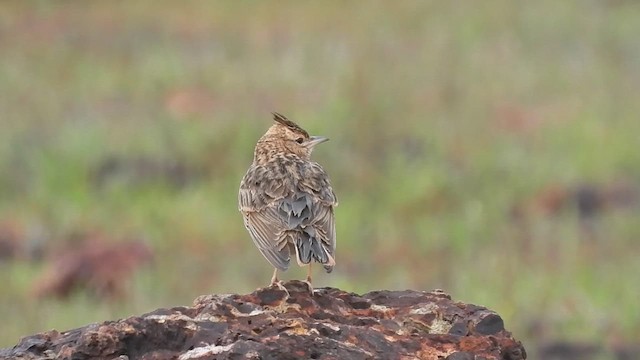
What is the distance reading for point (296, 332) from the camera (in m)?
5.27

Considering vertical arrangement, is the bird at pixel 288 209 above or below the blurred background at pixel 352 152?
below

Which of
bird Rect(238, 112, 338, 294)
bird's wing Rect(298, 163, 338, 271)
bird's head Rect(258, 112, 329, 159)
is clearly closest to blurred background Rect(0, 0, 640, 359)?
bird's head Rect(258, 112, 329, 159)

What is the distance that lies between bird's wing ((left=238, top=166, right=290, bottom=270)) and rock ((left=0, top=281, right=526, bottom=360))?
62 centimetres

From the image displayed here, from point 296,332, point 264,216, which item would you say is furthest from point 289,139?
point 296,332

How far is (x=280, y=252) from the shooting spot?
6.55 metres

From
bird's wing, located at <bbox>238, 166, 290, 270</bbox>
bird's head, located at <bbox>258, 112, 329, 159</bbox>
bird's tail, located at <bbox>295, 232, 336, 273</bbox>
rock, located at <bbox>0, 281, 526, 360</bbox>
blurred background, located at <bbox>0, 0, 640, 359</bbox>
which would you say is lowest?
rock, located at <bbox>0, 281, 526, 360</bbox>

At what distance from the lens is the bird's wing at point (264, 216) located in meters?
6.57

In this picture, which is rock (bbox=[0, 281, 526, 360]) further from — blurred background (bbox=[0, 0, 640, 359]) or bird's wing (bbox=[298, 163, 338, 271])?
blurred background (bbox=[0, 0, 640, 359])

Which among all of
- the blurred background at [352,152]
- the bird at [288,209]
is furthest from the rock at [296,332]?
the blurred background at [352,152]

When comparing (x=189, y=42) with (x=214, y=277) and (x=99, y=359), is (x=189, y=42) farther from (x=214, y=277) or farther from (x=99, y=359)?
(x=99, y=359)

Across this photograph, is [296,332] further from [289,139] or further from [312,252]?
[289,139]

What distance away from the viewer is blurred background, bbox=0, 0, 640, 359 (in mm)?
12781

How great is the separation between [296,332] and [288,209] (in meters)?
1.60

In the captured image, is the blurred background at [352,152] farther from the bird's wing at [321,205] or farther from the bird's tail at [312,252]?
the bird's tail at [312,252]
